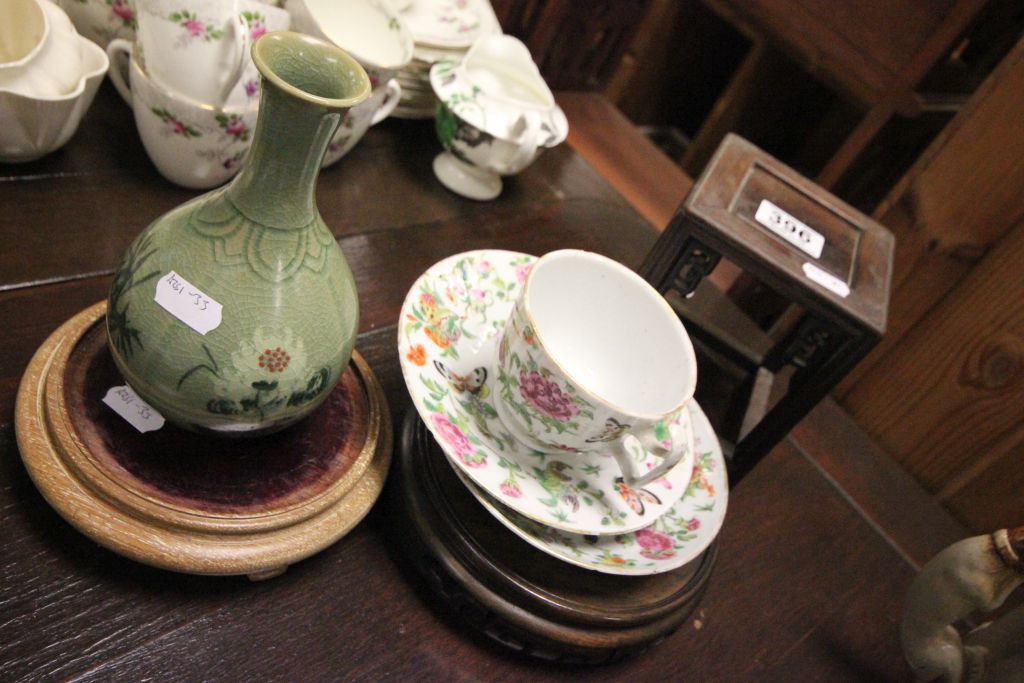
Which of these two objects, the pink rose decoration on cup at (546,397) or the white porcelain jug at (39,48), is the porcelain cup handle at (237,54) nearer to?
the white porcelain jug at (39,48)

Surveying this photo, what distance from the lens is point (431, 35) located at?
83cm

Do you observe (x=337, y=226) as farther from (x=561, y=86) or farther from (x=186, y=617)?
(x=561, y=86)

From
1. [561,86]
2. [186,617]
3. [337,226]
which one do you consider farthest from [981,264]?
[186,617]

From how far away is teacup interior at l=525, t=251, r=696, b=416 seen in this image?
50 centimetres

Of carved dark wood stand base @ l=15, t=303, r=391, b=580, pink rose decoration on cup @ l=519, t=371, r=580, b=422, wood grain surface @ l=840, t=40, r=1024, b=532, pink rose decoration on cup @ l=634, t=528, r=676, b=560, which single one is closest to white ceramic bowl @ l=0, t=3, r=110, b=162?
carved dark wood stand base @ l=15, t=303, r=391, b=580

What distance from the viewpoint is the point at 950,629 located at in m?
0.52

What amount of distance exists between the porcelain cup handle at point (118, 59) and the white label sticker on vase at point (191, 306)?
0.35m

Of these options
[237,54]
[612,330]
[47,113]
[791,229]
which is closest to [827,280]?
[791,229]

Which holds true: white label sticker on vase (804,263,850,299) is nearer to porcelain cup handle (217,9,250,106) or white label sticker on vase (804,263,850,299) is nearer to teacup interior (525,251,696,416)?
teacup interior (525,251,696,416)

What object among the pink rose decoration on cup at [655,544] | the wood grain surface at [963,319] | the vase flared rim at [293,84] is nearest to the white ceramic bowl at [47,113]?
the vase flared rim at [293,84]

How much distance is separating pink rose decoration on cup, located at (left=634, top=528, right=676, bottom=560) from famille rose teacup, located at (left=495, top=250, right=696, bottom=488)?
0.20ft

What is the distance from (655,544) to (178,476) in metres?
0.31

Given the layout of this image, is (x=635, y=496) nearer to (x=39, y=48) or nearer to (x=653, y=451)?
(x=653, y=451)

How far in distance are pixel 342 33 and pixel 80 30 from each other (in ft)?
0.79
